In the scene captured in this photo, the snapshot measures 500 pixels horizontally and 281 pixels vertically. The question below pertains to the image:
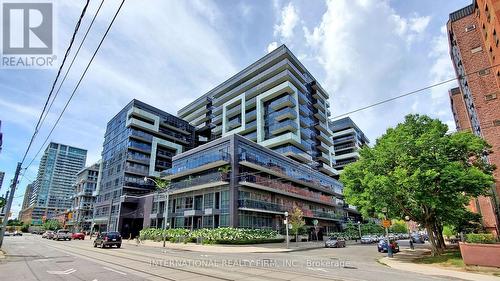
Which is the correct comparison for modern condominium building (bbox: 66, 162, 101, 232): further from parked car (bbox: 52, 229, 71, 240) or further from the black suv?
the black suv

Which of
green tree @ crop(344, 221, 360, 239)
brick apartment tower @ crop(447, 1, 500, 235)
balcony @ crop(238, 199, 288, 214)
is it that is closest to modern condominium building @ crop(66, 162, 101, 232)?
balcony @ crop(238, 199, 288, 214)

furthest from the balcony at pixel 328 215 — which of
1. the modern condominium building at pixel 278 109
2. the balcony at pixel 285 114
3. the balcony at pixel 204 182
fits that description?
the balcony at pixel 204 182

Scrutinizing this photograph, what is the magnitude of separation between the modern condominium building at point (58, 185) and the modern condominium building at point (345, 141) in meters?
92.7

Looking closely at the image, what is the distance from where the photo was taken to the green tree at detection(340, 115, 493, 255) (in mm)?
19219

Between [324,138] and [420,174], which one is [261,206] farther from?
[324,138]

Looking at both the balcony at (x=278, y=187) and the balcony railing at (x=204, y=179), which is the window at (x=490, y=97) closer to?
the balcony at (x=278, y=187)

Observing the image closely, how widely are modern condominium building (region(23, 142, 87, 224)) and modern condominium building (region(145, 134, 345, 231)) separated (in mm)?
62043

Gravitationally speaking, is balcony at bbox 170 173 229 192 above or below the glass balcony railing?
below

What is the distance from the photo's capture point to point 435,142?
2103cm

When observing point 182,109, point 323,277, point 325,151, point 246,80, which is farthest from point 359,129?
point 323,277

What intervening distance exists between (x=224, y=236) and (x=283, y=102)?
37.6 meters

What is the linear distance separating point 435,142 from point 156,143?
207 feet

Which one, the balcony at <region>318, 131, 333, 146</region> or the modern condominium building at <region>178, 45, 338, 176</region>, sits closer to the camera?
the modern condominium building at <region>178, 45, 338, 176</region>

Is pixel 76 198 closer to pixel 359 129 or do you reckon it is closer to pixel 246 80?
pixel 246 80
